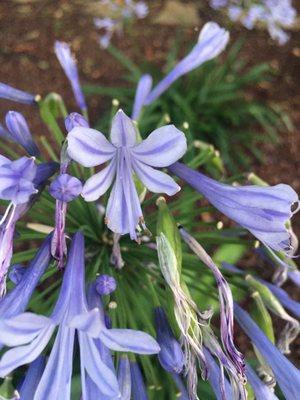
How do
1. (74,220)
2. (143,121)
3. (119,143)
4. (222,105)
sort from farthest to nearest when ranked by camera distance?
(222,105) → (143,121) → (74,220) → (119,143)

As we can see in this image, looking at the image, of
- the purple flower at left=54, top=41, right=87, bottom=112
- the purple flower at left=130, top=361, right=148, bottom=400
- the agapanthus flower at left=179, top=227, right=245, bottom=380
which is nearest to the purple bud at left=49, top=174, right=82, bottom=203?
the agapanthus flower at left=179, top=227, right=245, bottom=380

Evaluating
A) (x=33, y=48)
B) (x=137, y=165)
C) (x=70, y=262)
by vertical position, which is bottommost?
(x=33, y=48)

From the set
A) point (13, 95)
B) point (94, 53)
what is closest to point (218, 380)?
point (13, 95)

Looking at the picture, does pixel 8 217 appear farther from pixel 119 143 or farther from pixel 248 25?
pixel 248 25

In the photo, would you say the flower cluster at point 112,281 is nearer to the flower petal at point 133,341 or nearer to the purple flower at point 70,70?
the flower petal at point 133,341

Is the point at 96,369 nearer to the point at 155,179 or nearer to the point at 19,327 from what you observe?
the point at 19,327

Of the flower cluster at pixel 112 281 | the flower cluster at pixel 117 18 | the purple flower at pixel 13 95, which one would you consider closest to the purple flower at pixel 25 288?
the flower cluster at pixel 112 281

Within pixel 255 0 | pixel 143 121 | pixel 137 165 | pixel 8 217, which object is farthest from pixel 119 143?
pixel 255 0
